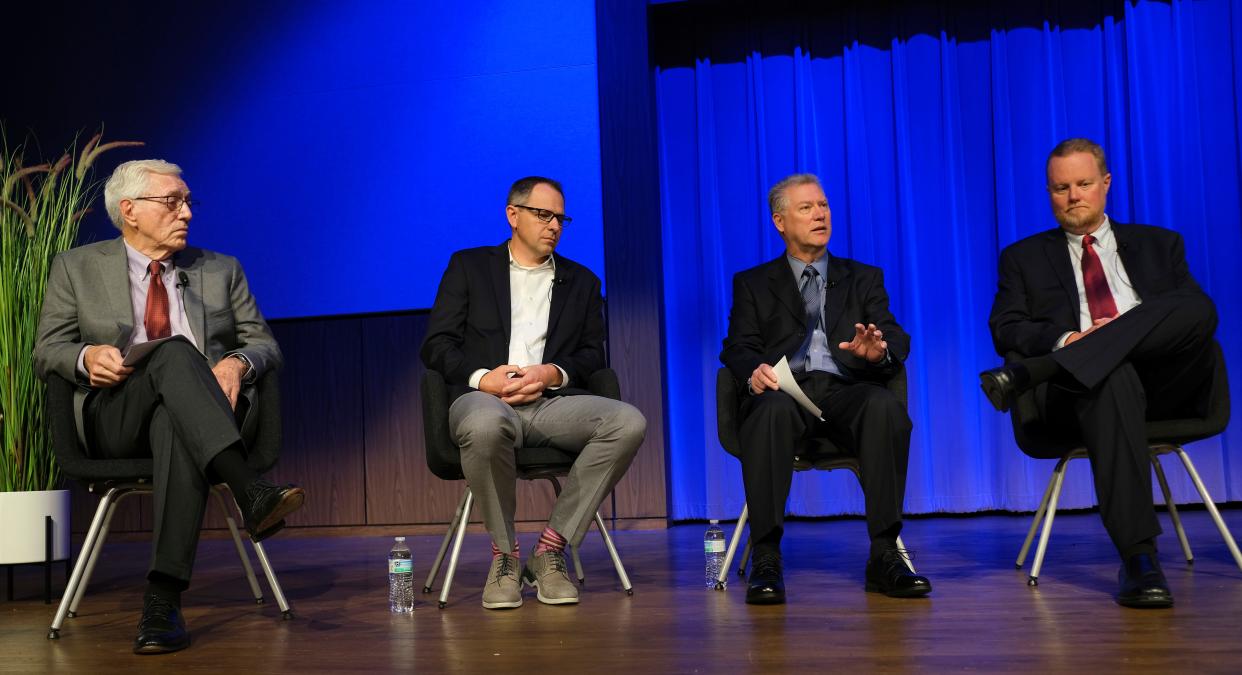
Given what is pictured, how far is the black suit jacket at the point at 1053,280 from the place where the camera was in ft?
9.66

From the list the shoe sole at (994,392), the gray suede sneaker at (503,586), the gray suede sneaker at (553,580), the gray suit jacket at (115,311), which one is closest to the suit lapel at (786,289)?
the shoe sole at (994,392)

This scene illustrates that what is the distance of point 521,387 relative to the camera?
116 inches

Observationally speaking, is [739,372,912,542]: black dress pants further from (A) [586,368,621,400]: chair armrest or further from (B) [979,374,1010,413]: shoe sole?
(A) [586,368,621,400]: chair armrest

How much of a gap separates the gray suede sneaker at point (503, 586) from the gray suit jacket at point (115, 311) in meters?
0.79

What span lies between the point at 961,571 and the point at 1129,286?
929mm


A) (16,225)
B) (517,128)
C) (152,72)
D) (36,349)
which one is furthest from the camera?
(152,72)

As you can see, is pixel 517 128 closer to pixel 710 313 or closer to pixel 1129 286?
pixel 710 313

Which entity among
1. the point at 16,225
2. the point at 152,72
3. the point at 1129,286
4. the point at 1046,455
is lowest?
the point at 1046,455

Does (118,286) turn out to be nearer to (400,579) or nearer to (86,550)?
(86,550)

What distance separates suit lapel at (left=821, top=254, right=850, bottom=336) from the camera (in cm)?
309

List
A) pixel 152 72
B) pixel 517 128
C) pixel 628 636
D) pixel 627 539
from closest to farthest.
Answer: pixel 628 636 → pixel 627 539 → pixel 517 128 → pixel 152 72

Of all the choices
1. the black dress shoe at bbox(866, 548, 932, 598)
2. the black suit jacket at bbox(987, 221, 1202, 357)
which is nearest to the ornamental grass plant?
the black dress shoe at bbox(866, 548, 932, 598)

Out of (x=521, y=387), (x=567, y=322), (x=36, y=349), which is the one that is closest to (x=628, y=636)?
(x=521, y=387)

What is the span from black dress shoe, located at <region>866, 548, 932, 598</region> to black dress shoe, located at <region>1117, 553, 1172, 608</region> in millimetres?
426
